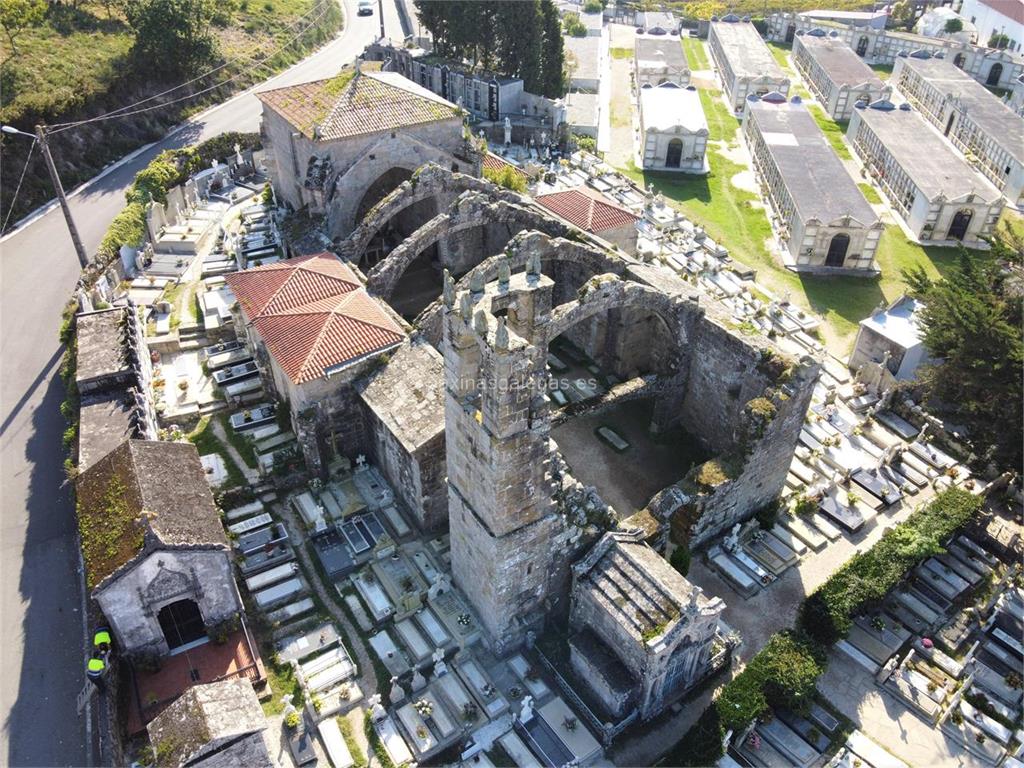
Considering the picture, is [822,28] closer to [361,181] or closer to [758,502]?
[361,181]

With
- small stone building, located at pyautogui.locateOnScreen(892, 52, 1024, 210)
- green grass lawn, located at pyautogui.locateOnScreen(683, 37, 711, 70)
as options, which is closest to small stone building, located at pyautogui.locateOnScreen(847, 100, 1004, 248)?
small stone building, located at pyautogui.locateOnScreen(892, 52, 1024, 210)

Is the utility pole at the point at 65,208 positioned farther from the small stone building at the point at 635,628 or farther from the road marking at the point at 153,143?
the small stone building at the point at 635,628

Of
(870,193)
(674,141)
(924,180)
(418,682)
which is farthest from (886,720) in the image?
(674,141)

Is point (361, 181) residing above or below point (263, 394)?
above

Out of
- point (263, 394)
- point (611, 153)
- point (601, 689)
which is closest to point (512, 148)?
point (611, 153)

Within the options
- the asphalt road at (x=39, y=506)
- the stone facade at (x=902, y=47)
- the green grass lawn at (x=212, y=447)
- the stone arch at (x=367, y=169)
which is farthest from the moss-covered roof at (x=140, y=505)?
the stone facade at (x=902, y=47)
